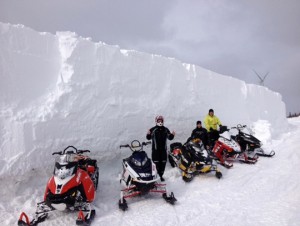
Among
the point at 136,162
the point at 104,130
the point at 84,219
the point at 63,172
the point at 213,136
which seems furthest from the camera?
the point at 213,136

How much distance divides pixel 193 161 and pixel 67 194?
11.7 ft

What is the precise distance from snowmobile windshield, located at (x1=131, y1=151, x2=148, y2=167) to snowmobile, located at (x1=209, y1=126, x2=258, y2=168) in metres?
3.29

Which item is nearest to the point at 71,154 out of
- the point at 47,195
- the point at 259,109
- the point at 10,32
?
the point at 47,195

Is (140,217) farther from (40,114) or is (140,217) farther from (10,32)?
(10,32)

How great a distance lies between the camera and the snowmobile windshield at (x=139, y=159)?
587cm

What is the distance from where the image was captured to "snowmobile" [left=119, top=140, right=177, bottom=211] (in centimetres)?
560

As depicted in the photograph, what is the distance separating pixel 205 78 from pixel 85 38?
20.7 ft

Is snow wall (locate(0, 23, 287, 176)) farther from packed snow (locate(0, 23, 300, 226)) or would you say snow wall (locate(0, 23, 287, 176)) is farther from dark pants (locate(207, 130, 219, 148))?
dark pants (locate(207, 130, 219, 148))

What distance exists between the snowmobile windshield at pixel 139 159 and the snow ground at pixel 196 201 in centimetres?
76

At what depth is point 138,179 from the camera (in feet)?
18.4

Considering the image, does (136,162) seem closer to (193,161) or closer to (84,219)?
(84,219)

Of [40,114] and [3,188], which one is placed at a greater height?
[40,114]

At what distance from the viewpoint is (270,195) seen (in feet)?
19.0

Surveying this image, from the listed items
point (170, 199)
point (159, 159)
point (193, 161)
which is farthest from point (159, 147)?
point (170, 199)
